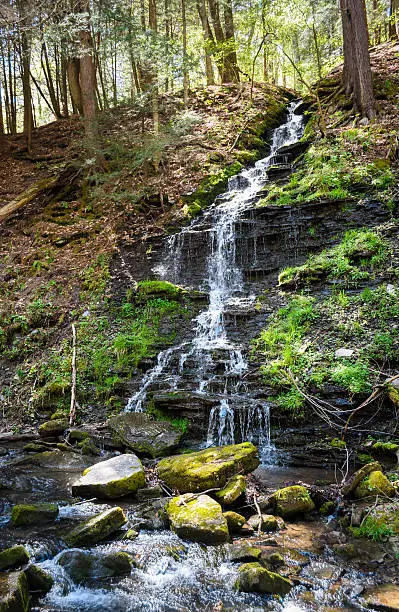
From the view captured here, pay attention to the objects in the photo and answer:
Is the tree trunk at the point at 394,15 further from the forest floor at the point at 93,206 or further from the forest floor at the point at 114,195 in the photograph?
the forest floor at the point at 93,206

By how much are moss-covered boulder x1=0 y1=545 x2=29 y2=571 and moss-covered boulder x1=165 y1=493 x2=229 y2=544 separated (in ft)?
4.96

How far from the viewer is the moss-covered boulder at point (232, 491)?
4.93 metres

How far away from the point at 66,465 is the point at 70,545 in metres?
2.53

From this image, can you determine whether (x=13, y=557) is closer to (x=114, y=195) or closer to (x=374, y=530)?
(x=374, y=530)

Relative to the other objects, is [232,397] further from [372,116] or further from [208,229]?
[372,116]

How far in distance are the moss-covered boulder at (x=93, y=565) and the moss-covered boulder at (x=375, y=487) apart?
2804mm

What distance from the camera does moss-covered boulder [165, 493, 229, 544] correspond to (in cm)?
430

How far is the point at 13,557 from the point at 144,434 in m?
3.52

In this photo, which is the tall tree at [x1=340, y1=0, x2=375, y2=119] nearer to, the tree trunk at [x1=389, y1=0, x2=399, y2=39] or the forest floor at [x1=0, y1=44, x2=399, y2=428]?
the forest floor at [x1=0, y1=44, x2=399, y2=428]

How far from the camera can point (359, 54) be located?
534 inches

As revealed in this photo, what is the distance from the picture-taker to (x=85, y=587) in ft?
12.1

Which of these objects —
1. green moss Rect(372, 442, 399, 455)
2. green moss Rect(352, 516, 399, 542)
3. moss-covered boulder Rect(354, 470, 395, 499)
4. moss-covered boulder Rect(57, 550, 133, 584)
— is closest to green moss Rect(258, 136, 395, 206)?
green moss Rect(372, 442, 399, 455)

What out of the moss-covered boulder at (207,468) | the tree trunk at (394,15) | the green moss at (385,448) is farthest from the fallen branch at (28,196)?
the tree trunk at (394,15)

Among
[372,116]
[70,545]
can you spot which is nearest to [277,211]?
[372,116]
